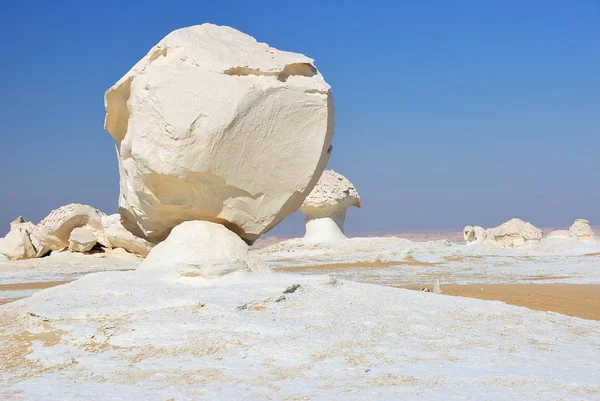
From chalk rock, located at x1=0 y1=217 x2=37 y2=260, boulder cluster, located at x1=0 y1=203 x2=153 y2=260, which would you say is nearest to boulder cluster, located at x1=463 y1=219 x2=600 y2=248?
boulder cluster, located at x1=0 y1=203 x2=153 y2=260

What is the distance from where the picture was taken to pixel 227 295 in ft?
21.4

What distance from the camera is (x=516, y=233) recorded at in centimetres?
2572

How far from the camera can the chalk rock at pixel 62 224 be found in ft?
66.2

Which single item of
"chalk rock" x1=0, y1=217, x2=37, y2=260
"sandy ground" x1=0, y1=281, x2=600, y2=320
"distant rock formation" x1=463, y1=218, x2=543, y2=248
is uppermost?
"distant rock formation" x1=463, y1=218, x2=543, y2=248

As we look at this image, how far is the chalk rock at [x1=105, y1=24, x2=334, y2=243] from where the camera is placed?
299 inches

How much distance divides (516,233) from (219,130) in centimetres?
2053

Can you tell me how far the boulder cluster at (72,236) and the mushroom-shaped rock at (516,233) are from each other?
1394cm

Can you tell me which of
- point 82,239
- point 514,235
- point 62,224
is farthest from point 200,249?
point 514,235

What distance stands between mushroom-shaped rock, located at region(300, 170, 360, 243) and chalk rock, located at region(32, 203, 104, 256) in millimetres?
6875

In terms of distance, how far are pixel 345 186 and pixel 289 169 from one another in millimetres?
14929

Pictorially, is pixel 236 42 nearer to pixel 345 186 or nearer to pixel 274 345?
pixel 274 345

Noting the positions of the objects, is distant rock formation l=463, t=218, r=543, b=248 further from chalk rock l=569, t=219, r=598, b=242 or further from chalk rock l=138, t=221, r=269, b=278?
chalk rock l=138, t=221, r=269, b=278

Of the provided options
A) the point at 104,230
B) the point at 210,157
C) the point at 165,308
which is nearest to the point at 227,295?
the point at 165,308

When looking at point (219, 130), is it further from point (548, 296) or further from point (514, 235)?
point (514, 235)
